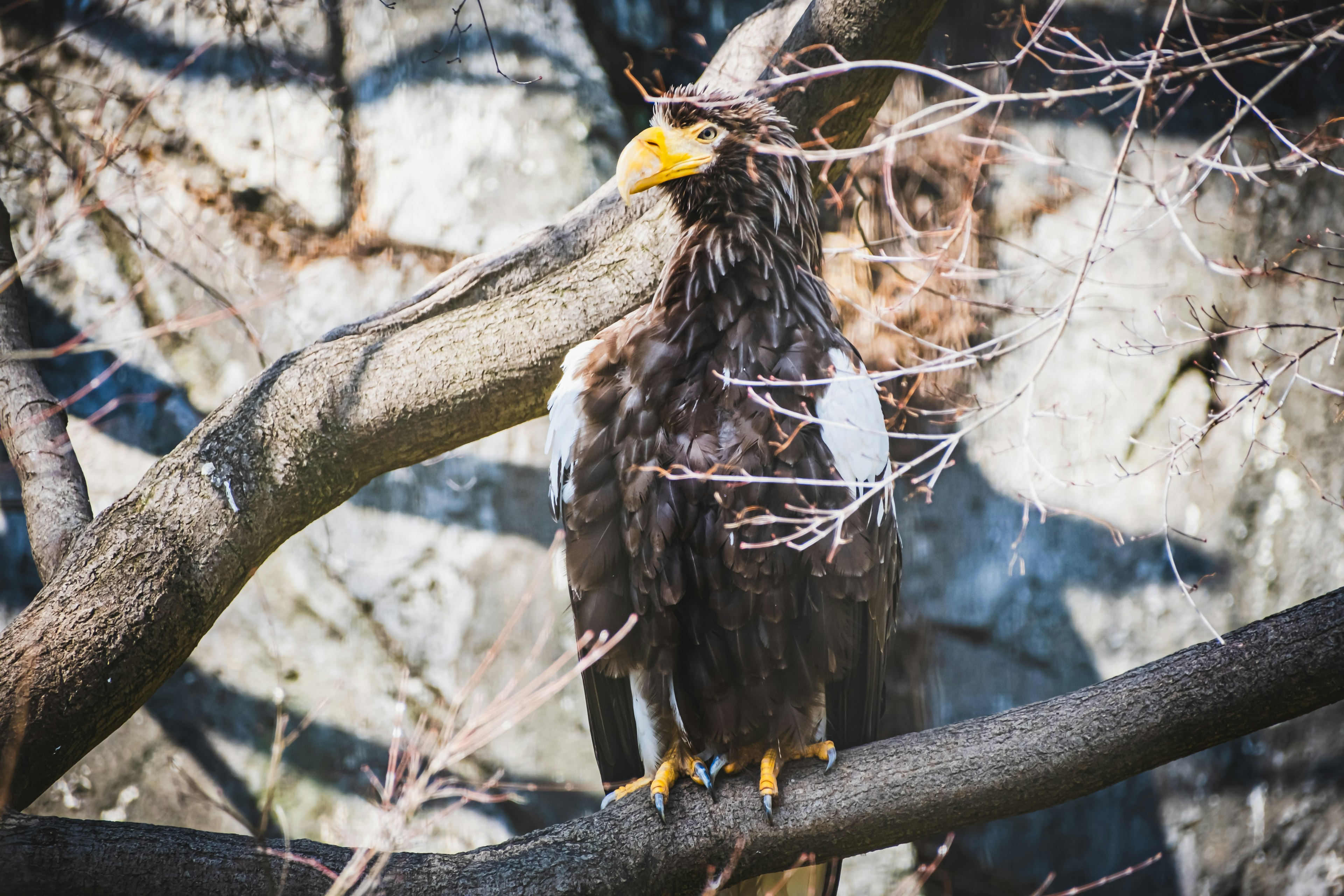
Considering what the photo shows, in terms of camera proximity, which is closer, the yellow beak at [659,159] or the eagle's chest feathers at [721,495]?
the eagle's chest feathers at [721,495]

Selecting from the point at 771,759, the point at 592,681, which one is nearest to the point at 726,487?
the point at 771,759

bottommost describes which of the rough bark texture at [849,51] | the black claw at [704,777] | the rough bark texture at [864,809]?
the rough bark texture at [864,809]

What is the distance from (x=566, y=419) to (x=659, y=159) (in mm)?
624

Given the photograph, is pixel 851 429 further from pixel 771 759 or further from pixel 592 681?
pixel 592 681

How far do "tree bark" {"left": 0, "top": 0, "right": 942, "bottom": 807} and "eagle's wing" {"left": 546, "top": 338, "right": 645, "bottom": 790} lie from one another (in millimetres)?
175

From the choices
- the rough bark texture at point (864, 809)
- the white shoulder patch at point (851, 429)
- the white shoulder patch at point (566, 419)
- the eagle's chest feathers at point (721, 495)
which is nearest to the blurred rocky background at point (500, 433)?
the white shoulder patch at point (566, 419)

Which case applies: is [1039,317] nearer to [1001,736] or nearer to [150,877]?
[1001,736]

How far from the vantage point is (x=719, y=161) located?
2080 mm

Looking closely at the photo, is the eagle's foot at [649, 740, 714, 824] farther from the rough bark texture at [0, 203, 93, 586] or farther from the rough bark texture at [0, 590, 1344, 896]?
the rough bark texture at [0, 203, 93, 586]

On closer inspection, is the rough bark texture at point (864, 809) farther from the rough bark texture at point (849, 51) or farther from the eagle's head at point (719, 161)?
the rough bark texture at point (849, 51)

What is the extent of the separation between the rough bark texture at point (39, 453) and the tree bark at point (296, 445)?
0.44ft

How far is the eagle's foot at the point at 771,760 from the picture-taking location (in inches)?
69.2

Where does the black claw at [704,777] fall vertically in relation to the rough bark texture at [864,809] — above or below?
above

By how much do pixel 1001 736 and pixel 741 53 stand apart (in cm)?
195
